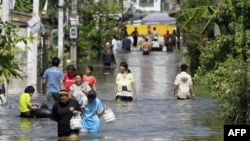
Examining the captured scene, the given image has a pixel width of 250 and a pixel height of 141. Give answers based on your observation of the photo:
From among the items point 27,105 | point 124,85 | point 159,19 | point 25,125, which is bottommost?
point 25,125

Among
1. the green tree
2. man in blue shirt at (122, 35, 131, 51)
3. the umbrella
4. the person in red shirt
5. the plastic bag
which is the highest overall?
the green tree

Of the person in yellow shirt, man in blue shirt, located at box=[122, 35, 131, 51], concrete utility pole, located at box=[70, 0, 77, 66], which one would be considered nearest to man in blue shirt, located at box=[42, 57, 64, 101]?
the person in yellow shirt

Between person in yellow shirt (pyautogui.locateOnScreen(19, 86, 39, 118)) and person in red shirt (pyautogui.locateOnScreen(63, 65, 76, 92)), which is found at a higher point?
person in red shirt (pyautogui.locateOnScreen(63, 65, 76, 92))

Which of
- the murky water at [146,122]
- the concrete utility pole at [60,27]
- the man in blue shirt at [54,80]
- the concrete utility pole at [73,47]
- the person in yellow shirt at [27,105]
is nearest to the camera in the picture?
the murky water at [146,122]

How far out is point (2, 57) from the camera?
14.7 m

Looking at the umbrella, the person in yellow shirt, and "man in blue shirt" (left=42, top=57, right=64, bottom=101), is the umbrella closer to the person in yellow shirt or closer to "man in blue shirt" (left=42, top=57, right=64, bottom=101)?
"man in blue shirt" (left=42, top=57, right=64, bottom=101)

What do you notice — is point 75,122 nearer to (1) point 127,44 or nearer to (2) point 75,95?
(2) point 75,95

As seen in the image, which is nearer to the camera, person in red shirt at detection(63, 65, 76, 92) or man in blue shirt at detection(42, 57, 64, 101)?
person in red shirt at detection(63, 65, 76, 92)

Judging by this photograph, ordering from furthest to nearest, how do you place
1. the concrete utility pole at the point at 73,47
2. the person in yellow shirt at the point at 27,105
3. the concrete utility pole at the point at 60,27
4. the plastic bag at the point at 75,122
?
1. the concrete utility pole at the point at 73,47
2. the concrete utility pole at the point at 60,27
3. the person in yellow shirt at the point at 27,105
4. the plastic bag at the point at 75,122

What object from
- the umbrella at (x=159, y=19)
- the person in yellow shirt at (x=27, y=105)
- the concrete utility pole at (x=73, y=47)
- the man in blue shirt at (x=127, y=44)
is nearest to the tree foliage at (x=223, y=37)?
the person in yellow shirt at (x=27, y=105)

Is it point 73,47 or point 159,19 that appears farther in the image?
point 159,19

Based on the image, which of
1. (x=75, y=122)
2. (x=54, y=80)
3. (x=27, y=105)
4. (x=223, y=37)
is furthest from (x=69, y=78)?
(x=75, y=122)

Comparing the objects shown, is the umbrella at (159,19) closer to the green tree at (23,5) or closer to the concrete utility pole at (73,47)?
the green tree at (23,5)

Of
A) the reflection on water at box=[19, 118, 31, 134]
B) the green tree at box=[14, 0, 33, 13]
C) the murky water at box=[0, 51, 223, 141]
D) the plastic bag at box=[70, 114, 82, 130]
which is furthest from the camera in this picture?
the green tree at box=[14, 0, 33, 13]
